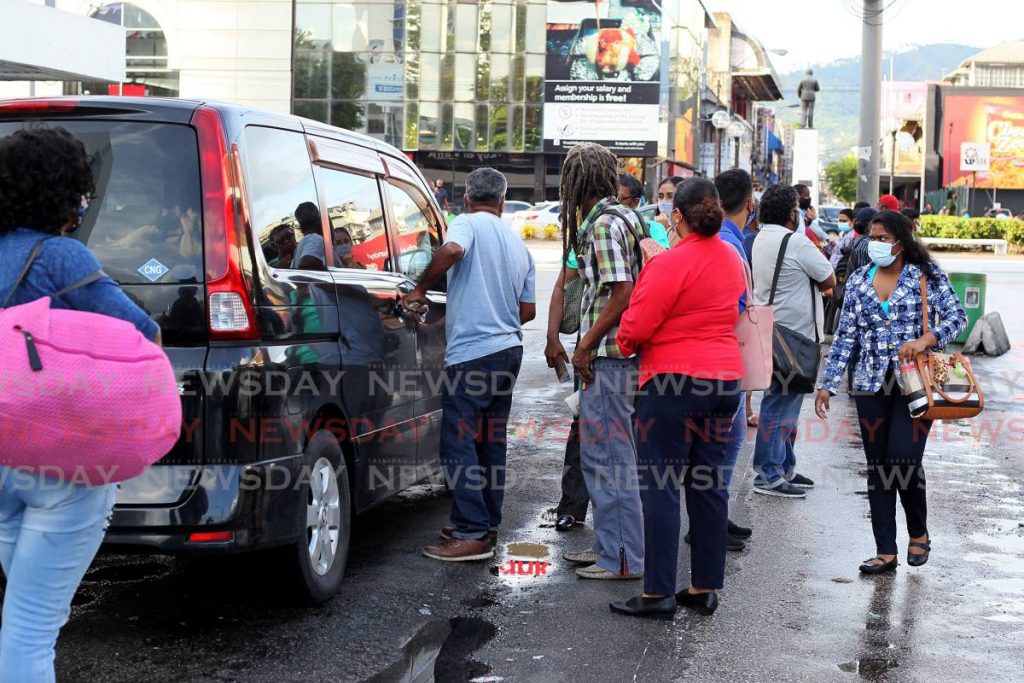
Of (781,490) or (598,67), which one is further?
(598,67)

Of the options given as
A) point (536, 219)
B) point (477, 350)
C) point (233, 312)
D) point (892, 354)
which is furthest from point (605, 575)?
point (536, 219)

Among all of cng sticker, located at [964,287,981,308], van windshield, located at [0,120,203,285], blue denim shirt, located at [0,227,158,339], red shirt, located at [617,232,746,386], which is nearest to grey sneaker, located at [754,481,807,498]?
red shirt, located at [617,232,746,386]

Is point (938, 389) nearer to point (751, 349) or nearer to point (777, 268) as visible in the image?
point (751, 349)

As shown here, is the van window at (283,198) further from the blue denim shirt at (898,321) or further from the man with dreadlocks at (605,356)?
the blue denim shirt at (898,321)

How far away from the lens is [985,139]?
76812 millimetres

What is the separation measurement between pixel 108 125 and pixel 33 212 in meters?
1.48

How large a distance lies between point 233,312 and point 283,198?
69 cm

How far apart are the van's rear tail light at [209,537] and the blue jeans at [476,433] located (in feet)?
5.54

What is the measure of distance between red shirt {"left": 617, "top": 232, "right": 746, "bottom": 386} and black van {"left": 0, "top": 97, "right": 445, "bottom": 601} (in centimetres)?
126

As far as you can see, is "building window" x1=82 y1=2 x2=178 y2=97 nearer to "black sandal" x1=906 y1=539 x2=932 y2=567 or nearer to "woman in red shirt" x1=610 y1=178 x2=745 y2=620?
"black sandal" x1=906 y1=539 x2=932 y2=567

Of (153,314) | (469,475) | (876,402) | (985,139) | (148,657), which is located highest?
(985,139)

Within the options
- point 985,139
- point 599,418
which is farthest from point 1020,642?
point 985,139

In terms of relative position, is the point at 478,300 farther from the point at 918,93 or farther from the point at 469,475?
the point at 918,93

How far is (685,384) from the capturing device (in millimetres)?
5125
